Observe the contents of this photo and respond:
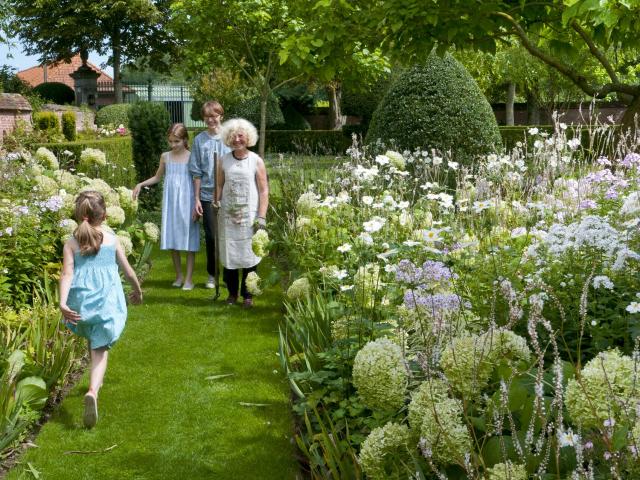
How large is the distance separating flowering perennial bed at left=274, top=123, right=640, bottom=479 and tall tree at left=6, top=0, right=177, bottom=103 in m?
36.1

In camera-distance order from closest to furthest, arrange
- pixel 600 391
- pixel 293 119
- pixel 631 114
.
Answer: pixel 600 391 < pixel 631 114 < pixel 293 119

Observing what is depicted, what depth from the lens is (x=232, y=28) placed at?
15523mm

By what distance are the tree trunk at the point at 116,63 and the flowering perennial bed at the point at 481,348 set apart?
3692 cm

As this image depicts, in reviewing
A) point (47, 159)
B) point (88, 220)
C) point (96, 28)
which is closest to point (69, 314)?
point (88, 220)

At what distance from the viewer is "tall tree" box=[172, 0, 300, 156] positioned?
15.2 m

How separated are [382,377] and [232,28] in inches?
532

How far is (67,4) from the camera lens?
40.4 meters

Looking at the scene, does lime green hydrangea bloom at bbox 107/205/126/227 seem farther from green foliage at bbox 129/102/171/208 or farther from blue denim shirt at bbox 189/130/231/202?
green foliage at bbox 129/102/171/208

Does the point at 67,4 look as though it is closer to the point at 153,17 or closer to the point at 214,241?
the point at 153,17

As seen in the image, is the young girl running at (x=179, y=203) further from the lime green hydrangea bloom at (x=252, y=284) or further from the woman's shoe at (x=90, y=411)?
the woman's shoe at (x=90, y=411)

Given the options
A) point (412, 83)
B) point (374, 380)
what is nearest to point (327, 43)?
point (412, 83)

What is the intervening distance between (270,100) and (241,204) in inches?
949

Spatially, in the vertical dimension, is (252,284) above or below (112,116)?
below

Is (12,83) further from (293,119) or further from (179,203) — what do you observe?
(179,203)
